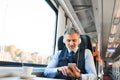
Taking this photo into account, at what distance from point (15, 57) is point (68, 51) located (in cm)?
75

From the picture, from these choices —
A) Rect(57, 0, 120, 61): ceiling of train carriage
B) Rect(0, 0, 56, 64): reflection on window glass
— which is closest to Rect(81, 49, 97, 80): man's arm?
Rect(0, 0, 56, 64): reflection on window glass

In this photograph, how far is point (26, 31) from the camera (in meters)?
3.23

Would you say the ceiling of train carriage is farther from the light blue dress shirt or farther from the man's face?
the light blue dress shirt

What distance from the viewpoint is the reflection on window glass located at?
8.34 feet

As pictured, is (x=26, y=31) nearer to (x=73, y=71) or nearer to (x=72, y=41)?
(x=72, y=41)

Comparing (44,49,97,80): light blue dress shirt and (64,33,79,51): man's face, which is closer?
(44,49,97,80): light blue dress shirt

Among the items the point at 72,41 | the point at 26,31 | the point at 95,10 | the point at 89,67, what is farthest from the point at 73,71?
the point at 95,10

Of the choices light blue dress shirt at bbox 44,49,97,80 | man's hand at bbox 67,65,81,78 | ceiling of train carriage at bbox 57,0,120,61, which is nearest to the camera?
man's hand at bbox 67,65,81,78

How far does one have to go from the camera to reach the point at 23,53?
10.0ft

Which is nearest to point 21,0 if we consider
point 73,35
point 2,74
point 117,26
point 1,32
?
point 1,32

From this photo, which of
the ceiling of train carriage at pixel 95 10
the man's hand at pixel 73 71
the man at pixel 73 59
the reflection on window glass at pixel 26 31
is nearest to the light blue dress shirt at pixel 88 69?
the man at pixel 73 59

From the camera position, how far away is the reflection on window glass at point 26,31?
8.34 feet

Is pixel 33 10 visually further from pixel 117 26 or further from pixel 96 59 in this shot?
pixel 117 26

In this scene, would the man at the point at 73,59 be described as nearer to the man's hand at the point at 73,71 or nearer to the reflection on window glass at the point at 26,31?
the man's hand at the point at 73,71
